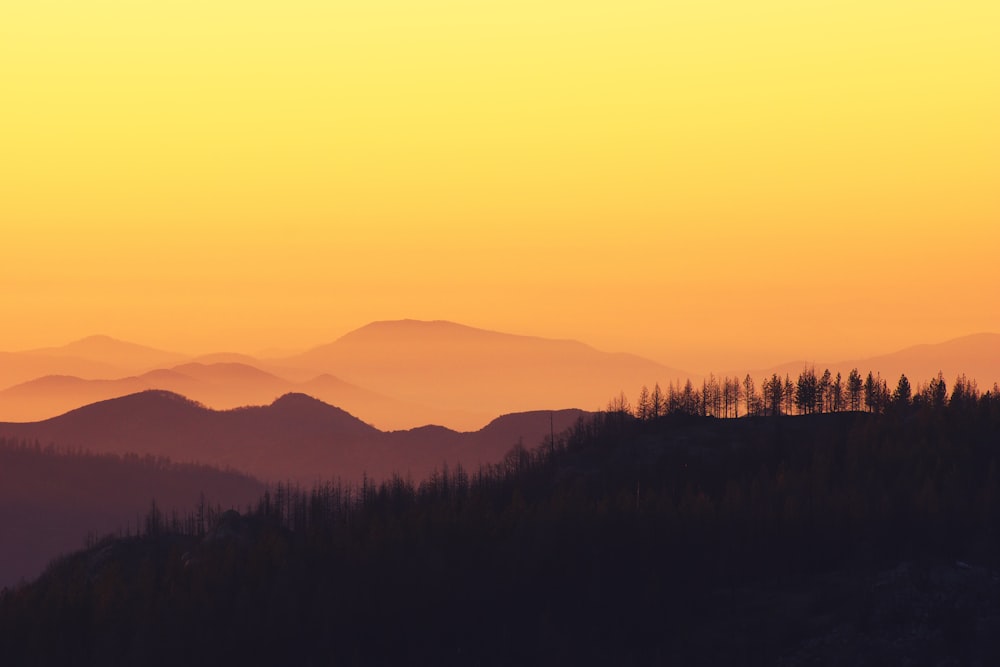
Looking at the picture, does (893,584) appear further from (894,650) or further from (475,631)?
(475,631)

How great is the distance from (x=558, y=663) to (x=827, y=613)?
3574 centimetres

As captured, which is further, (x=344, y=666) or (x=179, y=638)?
(x=179, y=638)

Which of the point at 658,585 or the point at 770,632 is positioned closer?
the point at 770,632

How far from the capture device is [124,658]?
195 metres

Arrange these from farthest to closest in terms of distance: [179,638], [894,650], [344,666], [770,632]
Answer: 1. [179,638]
2. [344,666]
3. [770,632]
4. [894,650]

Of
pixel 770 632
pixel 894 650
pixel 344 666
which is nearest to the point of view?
pixel 894 650

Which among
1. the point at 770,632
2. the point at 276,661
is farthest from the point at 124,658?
the point at 770,632

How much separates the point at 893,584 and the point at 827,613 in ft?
32.1

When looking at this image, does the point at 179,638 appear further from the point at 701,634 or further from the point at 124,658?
the point at 701,634

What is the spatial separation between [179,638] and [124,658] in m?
8.09

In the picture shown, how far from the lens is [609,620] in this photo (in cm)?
19350

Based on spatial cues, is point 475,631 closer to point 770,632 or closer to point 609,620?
point 609,620

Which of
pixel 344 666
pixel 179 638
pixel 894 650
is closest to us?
pixel 894 650

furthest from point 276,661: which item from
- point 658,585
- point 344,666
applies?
point 658,585
